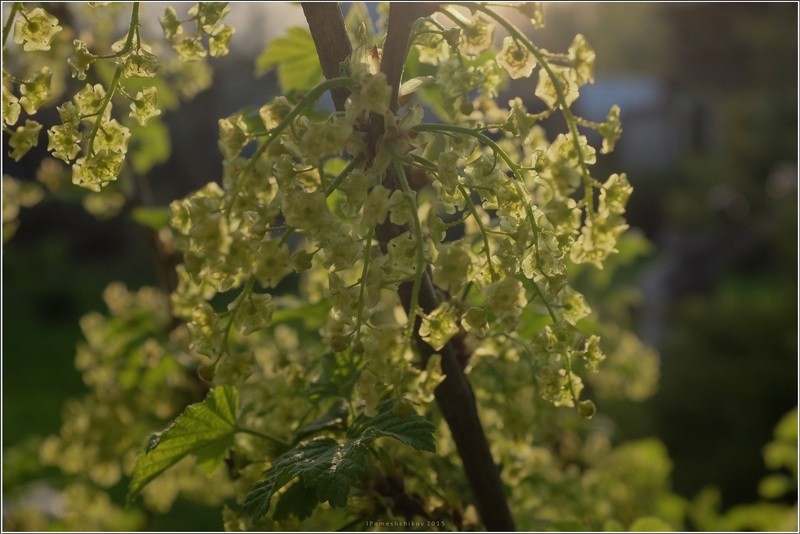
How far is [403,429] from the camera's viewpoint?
0.83 m

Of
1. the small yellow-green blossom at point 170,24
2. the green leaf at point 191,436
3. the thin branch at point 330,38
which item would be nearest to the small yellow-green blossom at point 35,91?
the small yellow-green blossom at point 170,24

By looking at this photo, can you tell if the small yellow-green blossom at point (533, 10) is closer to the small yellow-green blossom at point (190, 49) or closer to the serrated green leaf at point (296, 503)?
the small yellow-green blossom at point (190, 49)

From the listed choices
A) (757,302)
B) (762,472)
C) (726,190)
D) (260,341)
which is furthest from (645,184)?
(260,341)

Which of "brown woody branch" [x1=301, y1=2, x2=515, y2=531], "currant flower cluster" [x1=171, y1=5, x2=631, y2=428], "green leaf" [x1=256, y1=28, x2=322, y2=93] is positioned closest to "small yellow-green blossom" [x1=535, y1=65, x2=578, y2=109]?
"currant flower cluster" [x1=171, y1=5, x2=631, y2=428]

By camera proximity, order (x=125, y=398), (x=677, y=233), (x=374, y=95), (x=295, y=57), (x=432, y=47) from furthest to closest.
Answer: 1. (x=677, y=233)
2. (x=125, y=398)
3. (x=295, y=57)
4. (x=432, y=47)
5. (x=374, y=95)

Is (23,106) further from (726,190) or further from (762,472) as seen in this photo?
(726,190)

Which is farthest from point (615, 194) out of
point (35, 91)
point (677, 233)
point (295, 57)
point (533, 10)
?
point (677, 233)

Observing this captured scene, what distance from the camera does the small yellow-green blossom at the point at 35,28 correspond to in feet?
2.50

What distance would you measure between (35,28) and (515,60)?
447 millimetres

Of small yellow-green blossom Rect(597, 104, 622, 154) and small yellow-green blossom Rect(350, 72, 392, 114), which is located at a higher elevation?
small yellow-green blossom Rect(350, 72, 392, 114)

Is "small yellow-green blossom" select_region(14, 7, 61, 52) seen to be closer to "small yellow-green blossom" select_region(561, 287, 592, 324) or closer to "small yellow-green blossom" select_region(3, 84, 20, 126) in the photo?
"small yellow-green blossom" select_region(3, 84, 20, 126)

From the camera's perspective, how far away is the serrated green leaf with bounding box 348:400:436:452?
0.80 m

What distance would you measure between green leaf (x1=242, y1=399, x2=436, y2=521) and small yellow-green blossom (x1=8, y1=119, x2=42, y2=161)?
1.29 ft

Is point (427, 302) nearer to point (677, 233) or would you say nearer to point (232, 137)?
point (232, 137)
